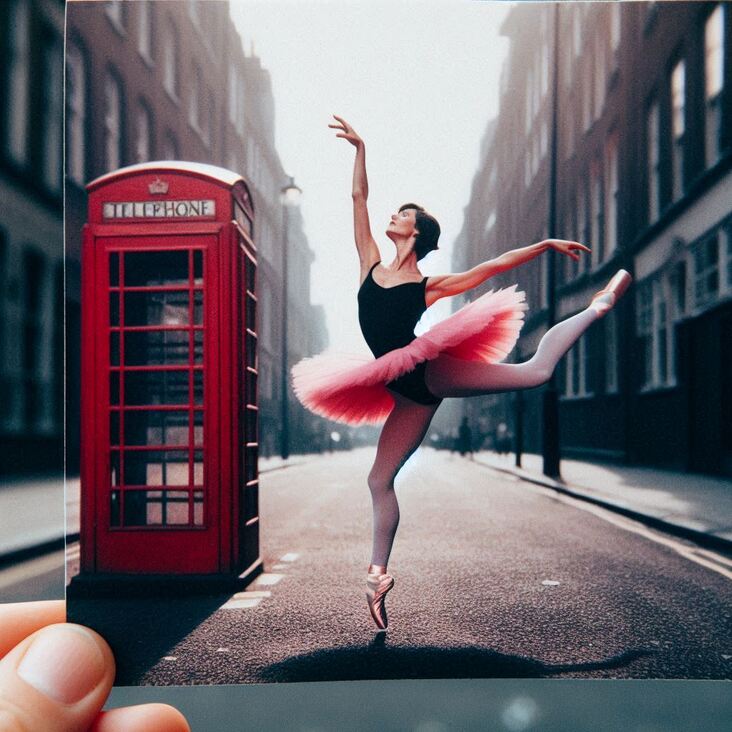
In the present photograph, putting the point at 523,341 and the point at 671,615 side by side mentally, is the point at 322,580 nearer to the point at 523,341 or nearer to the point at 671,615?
the point at 523,341

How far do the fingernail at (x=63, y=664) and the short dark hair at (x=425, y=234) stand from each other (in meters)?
1.65

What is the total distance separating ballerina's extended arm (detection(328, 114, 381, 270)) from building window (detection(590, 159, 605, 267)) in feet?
2.71

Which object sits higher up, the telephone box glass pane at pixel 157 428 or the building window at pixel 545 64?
the building window at pixel 545 64

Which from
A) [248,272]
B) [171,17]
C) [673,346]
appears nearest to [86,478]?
[248,272]

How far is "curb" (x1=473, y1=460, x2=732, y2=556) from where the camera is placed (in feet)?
10.4

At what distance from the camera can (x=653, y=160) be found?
3.70 m

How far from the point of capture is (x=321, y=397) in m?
2.60

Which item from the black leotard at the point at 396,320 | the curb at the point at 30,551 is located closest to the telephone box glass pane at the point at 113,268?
the black leotard at the point at 396,320

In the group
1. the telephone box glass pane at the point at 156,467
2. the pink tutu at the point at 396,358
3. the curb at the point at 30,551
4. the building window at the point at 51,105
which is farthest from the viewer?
the curb at the point at 30,551

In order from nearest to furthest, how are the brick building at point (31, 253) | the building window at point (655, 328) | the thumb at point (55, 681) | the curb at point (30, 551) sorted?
the thumb at point (55, 681), the brick building at point (31, 253), the building window at point (655, 328), the curb at point (30, 551)

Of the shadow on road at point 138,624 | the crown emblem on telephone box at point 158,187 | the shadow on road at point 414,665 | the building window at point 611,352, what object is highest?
the crown emblem on telephone box at point 158,187

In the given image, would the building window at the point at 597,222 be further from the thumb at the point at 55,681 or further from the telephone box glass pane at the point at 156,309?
the thumb at the point at 55,681

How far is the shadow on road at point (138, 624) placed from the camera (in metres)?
2.60

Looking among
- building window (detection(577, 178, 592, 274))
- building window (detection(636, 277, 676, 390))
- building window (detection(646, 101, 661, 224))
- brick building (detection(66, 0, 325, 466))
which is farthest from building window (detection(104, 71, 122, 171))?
building window (detection(646, 101, 661, 224))
